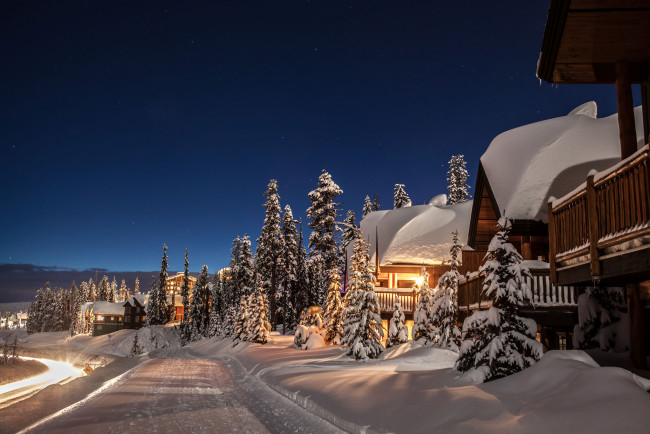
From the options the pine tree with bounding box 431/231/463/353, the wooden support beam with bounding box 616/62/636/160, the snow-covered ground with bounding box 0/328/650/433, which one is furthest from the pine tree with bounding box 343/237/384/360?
the wooden support beam with bounding box 616/62/636/160

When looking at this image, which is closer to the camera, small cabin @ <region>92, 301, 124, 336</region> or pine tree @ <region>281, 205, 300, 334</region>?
pine tree @ <region>281, 205, 300, 334</region>

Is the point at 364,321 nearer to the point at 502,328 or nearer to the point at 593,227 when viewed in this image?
the point at 502,328

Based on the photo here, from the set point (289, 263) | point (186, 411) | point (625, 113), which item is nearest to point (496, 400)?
point (625, 113)

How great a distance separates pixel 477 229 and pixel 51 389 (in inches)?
777

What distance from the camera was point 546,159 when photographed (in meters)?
20.0

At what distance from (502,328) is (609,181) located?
13.8 feet

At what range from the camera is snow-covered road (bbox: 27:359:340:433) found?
32.9 ft

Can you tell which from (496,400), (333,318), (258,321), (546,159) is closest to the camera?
(496,400)

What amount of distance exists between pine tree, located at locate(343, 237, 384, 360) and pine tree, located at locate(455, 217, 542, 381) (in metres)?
10.3

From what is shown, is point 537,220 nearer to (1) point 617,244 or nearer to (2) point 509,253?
(2) point 509,253

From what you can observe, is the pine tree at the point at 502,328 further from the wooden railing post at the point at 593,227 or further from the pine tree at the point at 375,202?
the pine tree at the point at 375,202

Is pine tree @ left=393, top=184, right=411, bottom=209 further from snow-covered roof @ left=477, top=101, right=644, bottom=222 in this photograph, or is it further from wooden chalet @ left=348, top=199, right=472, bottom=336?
snow-covered roof @ left=477, top=101, right=644, bottom=222

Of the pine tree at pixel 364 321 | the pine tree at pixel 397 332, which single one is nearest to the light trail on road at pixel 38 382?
the pine tree at pixel 364 321

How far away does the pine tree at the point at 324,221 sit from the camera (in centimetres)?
5256
